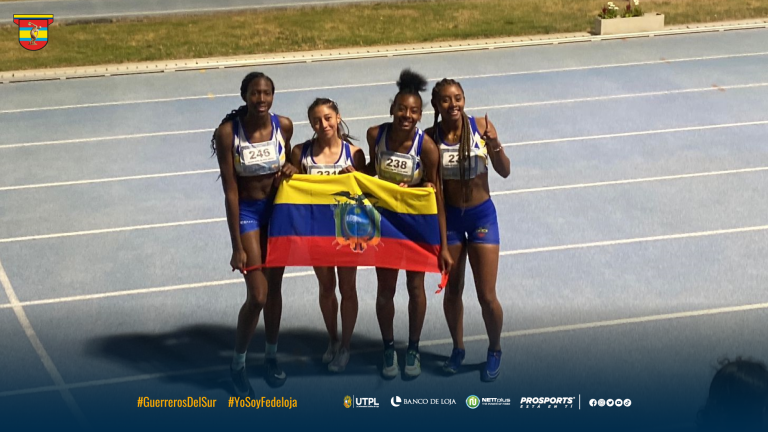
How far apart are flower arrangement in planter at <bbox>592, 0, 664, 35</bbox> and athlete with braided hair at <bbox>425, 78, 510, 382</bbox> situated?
447 inches

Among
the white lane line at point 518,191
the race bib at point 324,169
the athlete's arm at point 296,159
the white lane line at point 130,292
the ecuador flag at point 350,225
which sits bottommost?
the white lane line at point 130,292

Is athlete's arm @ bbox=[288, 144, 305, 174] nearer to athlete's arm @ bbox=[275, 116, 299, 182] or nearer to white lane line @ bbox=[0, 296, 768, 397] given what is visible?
athlete's arm @ bbox=[275, 116, 299, 182]

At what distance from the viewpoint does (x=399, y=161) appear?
596 centimetres

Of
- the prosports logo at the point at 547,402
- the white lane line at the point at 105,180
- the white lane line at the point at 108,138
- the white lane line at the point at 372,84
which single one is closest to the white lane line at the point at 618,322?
the prosports logo at the point at 547,402

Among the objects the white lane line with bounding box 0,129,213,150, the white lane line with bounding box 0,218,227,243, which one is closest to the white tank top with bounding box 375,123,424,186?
the white lane line with bounding box 0,218,227,243

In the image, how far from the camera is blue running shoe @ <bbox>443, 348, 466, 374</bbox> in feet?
21.1

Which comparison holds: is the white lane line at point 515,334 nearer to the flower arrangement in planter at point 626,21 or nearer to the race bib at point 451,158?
the race bib at point 451,158

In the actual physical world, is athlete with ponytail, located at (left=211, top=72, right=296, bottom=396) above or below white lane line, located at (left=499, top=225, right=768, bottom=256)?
above

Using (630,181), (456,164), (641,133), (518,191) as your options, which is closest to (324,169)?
(456,164)

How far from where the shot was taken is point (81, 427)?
19.5 feet

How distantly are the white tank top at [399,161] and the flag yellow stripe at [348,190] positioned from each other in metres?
0.07

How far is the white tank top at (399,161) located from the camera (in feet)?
19.4

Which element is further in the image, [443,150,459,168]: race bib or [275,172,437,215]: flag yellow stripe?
[275,172,437,215]: flag yellow stripe

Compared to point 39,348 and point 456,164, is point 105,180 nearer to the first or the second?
point 39,348
